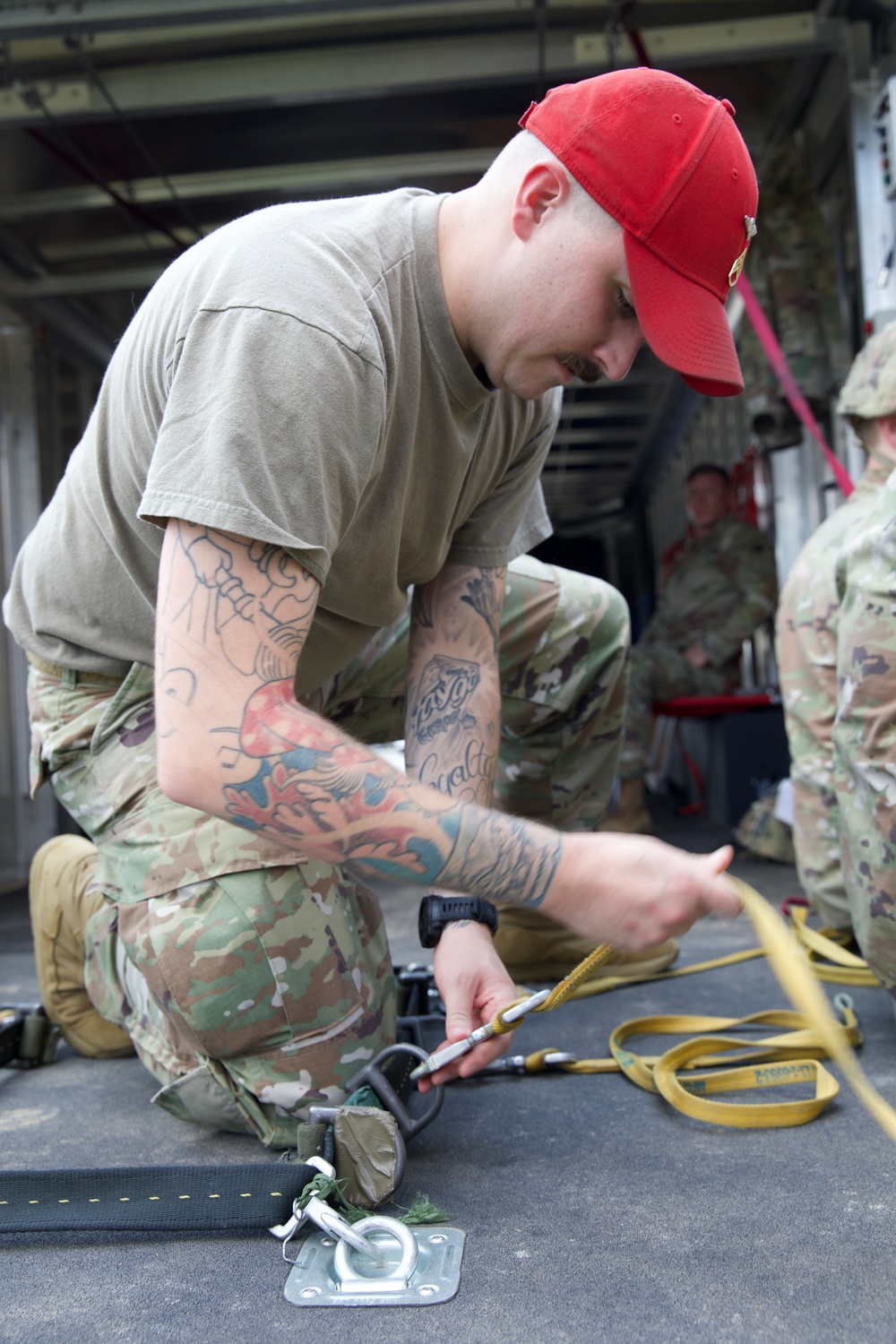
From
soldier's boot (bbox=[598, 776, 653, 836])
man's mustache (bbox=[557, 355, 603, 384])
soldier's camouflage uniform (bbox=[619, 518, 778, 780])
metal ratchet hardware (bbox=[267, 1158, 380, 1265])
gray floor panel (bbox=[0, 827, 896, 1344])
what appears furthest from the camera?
soldier's camouflage uniform (bbox=[619, 518, 778, 780])

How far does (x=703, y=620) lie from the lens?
235 inches

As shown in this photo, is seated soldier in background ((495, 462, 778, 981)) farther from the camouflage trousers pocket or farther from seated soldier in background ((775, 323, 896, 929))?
the camouflage trousers pocket

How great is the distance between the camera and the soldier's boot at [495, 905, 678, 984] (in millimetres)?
2186

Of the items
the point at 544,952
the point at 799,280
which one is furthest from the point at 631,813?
the point at 544,952

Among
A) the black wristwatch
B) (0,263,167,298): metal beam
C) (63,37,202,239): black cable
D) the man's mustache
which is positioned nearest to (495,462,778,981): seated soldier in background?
(63,37,202,239): black cable

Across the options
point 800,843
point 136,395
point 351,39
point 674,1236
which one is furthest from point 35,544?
point 351,39

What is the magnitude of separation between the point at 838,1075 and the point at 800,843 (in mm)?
980

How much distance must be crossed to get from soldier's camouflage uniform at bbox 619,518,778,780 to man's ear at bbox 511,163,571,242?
12.4ft

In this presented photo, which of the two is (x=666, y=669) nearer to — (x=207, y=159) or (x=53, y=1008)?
(x=207, y=159)

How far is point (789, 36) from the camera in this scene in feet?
11.6

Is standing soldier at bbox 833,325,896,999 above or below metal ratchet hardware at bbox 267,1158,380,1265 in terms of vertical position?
above

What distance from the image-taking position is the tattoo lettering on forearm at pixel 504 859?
1.10 meters

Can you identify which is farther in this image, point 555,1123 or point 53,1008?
point 53,1008

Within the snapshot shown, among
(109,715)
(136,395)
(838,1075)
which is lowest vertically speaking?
(838,1075)
